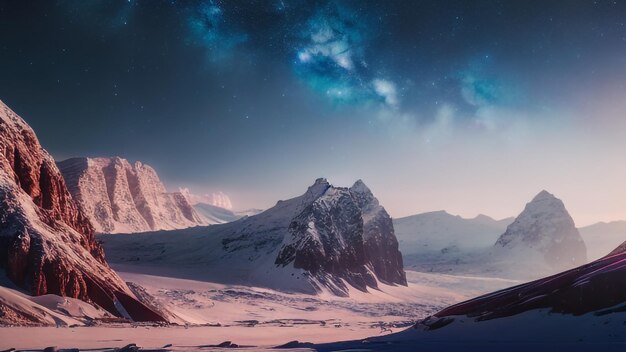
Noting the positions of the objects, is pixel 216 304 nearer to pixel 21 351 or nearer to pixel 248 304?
pixel 248 304

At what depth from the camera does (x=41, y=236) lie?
33.0 meters

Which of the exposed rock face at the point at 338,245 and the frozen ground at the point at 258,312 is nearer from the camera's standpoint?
the frozen ground at the point at 258,312

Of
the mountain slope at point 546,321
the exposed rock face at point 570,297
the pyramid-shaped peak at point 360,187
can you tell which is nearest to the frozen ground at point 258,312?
the mountain slope at point 546,321

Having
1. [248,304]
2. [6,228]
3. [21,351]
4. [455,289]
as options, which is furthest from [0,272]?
[455,289]

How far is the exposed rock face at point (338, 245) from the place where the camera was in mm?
105125

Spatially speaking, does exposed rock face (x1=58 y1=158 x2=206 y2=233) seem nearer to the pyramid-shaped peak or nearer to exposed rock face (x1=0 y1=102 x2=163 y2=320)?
the pyramid-shaped peak

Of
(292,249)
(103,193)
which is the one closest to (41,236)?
(292,249)

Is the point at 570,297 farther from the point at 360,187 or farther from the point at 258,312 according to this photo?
the point at 360,187

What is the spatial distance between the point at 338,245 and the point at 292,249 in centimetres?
1443

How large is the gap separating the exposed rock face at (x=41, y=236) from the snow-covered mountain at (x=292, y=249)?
55762 millimetres

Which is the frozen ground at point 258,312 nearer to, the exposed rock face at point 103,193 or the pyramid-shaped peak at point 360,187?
the pyramid-shaped peak at point 360,187

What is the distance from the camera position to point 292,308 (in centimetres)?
7238

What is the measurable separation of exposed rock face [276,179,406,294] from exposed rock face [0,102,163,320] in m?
65.3

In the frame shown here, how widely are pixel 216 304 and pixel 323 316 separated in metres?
17.0
